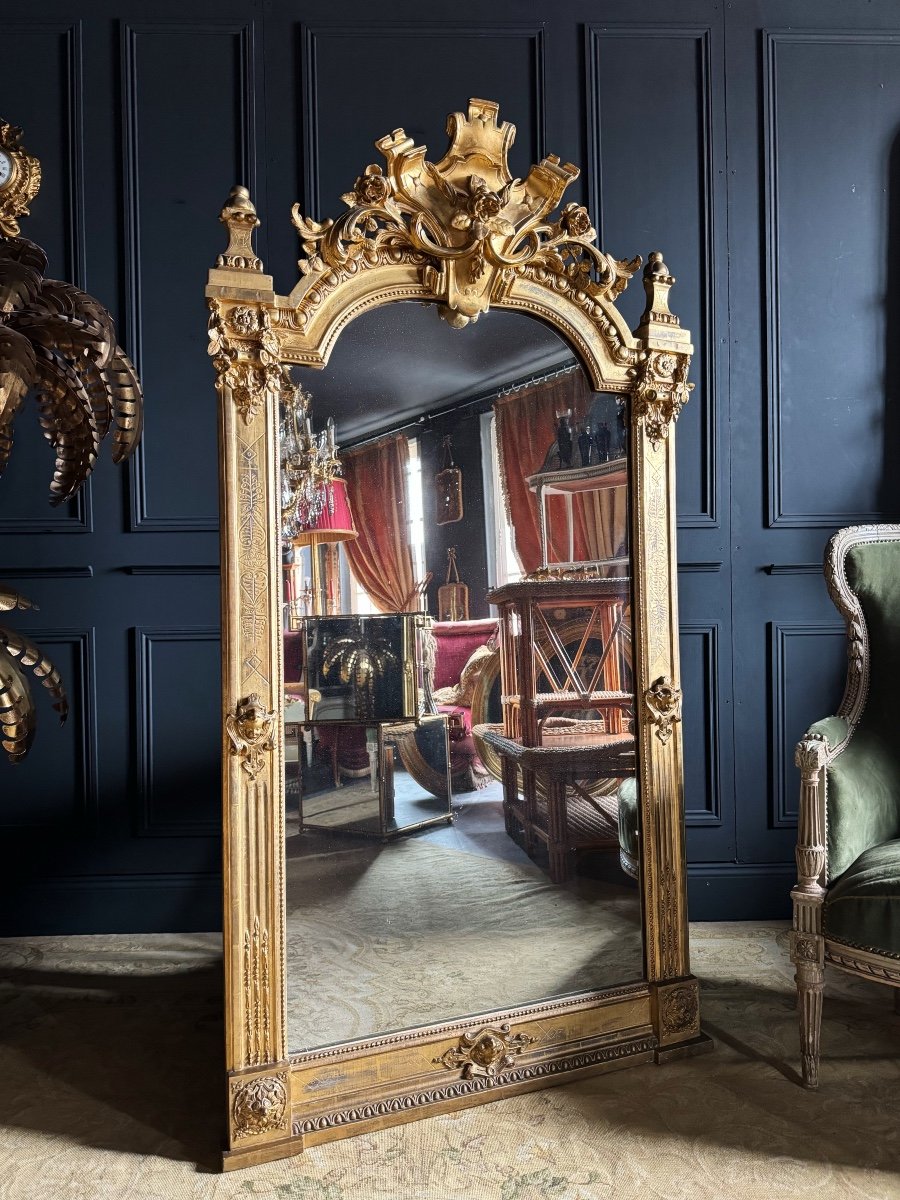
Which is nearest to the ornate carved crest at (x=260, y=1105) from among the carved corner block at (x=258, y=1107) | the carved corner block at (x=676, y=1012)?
the carved corner block at (x=258, y=1107)

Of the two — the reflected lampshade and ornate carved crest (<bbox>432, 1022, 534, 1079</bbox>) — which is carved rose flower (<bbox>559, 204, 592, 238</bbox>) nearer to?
the reflected lampshade

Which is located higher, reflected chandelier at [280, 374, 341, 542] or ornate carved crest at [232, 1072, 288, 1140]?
reflected chandelier at [280, 374, 341, 542]

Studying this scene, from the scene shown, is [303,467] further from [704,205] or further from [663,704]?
[704,205]

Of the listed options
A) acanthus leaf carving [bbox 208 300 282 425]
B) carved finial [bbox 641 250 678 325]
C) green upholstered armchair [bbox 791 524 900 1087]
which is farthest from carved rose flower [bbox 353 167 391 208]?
green upholstered armchair [bbox 791 524 900 1087]

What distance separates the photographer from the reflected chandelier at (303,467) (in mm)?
1769

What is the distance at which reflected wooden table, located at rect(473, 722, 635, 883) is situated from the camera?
193 cm

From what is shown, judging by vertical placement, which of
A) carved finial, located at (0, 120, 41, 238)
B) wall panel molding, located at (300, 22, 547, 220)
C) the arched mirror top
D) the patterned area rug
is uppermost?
wall panel molding, located at (300, 22, 547, 220)

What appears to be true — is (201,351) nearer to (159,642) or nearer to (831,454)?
(159,642)

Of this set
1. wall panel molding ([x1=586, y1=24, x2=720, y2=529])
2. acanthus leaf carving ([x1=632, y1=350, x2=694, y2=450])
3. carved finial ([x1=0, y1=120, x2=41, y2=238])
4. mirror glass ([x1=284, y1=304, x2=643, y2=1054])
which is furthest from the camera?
wall panel molding ([x1=586, y1=24, x2=720, y2=529])

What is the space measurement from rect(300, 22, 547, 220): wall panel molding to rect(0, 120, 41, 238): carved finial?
904 millimetres

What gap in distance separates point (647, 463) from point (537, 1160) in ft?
4.86

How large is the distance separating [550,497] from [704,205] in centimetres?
174

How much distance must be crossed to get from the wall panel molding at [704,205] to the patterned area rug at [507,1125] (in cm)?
165

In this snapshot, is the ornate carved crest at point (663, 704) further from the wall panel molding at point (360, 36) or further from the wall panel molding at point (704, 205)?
the wall panel molding at point (360, 36)
